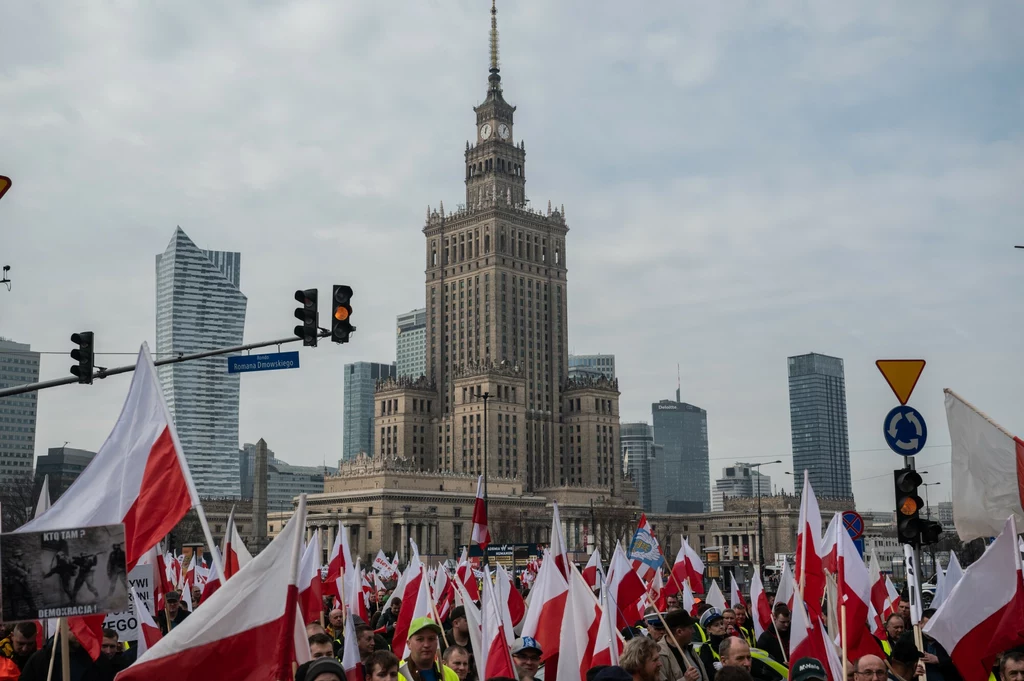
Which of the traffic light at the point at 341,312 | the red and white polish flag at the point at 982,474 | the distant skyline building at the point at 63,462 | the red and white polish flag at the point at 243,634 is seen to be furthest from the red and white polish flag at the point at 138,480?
the distant skyline building at the point at 63,462

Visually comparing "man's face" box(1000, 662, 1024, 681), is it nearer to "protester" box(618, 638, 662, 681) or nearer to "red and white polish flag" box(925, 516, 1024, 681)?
"red and white polish flag" box(925, 516, 1024, 681)

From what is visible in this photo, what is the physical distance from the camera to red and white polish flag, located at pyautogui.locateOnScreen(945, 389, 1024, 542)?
9.82 m

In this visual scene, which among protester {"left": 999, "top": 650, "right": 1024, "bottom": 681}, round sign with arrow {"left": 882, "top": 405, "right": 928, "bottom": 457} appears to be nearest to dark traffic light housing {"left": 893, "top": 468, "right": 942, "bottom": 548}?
round sign with arrow {"left": 882, "top": 405, "right": 928, "bottom": 457}

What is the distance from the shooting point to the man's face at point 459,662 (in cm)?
1009

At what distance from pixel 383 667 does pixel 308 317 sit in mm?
12681

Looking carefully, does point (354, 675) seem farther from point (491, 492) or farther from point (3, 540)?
point (491, 492)

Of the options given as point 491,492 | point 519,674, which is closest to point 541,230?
point 491,492

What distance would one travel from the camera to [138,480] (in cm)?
835

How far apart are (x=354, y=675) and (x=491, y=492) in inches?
4780

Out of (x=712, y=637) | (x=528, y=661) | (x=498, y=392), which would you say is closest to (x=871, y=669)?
(x=528, y=661)

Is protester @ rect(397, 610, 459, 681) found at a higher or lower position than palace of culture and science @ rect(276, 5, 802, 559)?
lower

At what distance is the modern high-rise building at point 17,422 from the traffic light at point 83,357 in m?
146

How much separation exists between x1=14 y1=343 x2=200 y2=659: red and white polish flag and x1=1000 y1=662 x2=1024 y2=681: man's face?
19.4 ft

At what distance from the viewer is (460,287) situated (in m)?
142
